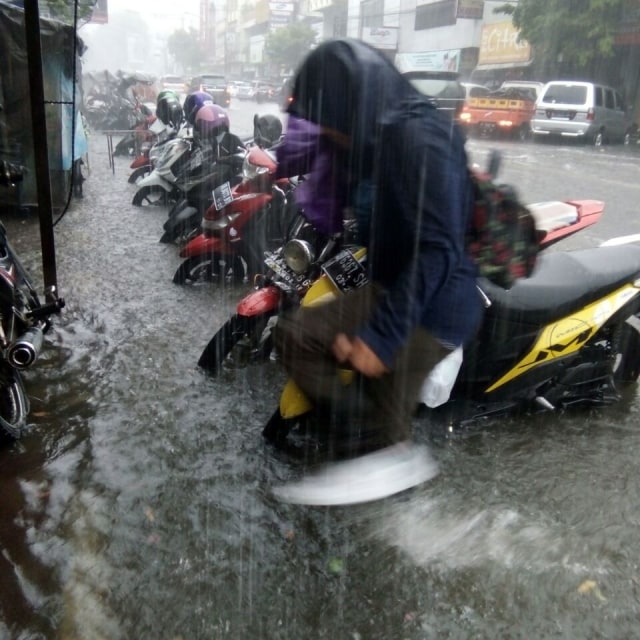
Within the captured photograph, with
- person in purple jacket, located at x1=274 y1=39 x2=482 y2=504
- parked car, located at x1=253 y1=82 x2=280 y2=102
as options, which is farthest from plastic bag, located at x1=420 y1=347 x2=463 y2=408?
parked car, located at x1=253 y1=82 x2=280 y2=102

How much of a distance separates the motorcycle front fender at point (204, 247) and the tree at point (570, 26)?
2184 cm

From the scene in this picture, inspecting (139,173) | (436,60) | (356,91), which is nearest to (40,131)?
(356,91)

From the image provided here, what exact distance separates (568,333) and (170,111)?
805cm

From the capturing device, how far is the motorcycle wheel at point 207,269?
18.4 feet

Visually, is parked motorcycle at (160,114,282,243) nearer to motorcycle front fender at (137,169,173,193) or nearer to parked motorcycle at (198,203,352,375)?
motorcycle front fender at (137,169,173,193)

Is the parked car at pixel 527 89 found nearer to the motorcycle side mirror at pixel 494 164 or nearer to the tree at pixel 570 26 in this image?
the tree at pixel 570 26

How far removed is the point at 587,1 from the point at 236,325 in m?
24.7

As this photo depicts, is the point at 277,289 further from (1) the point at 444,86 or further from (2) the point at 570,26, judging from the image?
(2) the point at 570,26

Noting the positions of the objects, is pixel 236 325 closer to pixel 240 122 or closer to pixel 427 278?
pixel 427 278

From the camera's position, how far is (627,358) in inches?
152

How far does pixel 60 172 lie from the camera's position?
7.82m

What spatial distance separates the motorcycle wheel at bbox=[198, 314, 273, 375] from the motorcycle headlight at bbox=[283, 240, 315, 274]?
0.37m

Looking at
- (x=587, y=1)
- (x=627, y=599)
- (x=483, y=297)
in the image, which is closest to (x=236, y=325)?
(x=483, y=297)

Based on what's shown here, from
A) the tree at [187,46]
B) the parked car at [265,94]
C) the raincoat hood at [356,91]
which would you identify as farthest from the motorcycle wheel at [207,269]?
the tree at [187,46]
